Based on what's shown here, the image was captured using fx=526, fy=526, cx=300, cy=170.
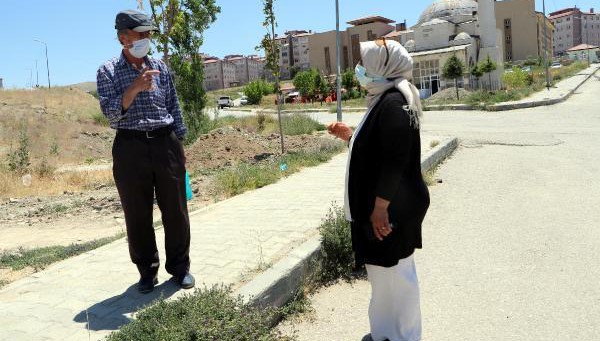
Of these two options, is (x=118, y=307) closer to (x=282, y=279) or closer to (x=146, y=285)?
(x=146, y=285)

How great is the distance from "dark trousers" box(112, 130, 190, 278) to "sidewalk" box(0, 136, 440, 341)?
272mm

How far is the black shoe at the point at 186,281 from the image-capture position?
3859mm

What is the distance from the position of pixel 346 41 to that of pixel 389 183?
354ft

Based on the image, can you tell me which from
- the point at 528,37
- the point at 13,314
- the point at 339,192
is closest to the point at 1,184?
the point at 339,192

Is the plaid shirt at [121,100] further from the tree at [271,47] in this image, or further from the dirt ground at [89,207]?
the tree at [271,47]

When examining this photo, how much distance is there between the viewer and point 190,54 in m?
15.4

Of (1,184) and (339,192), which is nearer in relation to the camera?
(339,192)

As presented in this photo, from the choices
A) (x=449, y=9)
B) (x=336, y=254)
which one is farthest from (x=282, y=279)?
(x=449, y=9)

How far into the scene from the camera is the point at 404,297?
3143mm

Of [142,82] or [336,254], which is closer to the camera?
[142,82]

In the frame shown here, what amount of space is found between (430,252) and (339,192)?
250 centimetres

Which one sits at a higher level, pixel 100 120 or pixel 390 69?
pixel 100 120

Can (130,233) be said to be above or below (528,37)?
below

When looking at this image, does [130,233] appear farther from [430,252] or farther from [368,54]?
[430,252]
